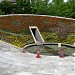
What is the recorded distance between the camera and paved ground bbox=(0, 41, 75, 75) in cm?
1883

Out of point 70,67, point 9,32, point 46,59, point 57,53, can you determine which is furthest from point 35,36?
point 70,67

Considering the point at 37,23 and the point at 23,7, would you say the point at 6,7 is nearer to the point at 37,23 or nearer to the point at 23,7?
the point at 23,7

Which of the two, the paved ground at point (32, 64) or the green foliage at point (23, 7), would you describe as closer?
the paved ground at point (32, 64)

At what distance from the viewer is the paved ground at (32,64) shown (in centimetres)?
1883

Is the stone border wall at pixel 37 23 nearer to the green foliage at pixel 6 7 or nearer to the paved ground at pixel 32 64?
the paved ground at pixel 32 64

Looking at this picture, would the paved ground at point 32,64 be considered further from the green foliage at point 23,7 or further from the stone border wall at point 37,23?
the green foliage at point 23,7

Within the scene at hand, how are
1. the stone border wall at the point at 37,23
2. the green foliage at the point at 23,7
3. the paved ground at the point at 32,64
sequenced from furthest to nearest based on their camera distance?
the green foliage at the point at 23,7 → the stone border wall at the point at 37,23 → the paved ground at the point at 32,64

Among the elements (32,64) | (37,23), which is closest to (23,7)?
(37,23)

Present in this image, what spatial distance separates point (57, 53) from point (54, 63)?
141 inches

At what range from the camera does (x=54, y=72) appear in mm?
18781

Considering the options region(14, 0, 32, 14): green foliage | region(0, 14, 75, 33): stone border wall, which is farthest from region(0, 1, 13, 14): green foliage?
region(0, 14, 75, 33): stone border wall

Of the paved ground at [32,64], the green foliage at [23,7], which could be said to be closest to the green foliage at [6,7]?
the green foliage at [23,7]

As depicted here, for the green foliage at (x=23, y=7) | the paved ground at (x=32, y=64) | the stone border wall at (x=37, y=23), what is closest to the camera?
the paved ground at (x=32, y=64)

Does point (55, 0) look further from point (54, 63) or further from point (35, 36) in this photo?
point (54, 63)
